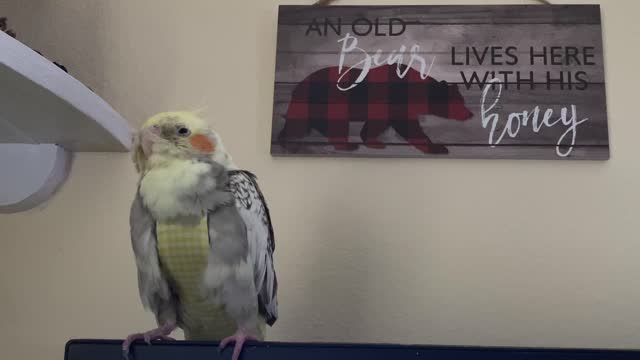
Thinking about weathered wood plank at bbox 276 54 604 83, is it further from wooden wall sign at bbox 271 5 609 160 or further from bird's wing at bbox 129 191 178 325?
bird's wing at bbox 129 191 178 325

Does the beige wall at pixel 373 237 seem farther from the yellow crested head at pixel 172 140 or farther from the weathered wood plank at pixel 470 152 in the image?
the yellow crested head at pixel 172 140

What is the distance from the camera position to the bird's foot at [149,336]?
2.27 ft

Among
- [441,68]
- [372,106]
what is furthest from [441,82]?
[372,106]

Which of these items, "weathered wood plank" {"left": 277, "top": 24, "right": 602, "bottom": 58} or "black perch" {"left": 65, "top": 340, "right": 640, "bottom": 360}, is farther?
"weathered wood plank" {"left": 277, "top": 24, "right": 602, "bottom": 58}

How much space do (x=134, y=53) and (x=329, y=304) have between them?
583mm

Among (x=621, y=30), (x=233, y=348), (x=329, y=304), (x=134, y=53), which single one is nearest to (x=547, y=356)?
(x=233, y=348)

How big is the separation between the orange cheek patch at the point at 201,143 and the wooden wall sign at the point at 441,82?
0.28 meters

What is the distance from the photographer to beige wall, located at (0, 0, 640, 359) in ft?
3.22

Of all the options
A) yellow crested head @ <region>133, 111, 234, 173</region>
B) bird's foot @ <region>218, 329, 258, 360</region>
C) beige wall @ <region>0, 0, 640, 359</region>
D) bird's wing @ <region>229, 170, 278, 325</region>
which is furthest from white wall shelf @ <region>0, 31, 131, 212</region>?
bird's foot @ <region>218, 329, 258, 360</region>

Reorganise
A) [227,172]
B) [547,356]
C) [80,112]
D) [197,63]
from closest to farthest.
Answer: [547,356], [227,172], [80,112], [197,63]

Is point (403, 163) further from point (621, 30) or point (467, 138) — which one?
point (621, 30)

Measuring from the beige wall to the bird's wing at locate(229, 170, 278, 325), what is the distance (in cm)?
20

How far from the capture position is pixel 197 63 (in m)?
1.13

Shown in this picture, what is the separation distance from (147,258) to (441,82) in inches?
23.4
